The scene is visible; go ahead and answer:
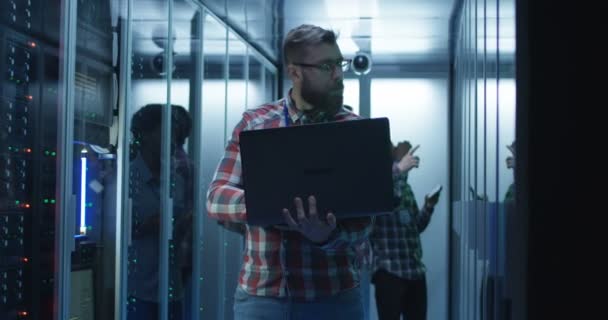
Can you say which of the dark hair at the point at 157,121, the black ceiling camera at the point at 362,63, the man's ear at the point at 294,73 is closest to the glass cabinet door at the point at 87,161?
the dark hair at the point at 157,121

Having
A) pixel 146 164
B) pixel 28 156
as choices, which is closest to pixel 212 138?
pixel 146 164

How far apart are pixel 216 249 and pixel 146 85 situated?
6.60ft

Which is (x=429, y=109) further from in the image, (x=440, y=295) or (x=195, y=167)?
(x=195, y=167)

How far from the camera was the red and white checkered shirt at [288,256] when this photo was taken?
1952 millimetres

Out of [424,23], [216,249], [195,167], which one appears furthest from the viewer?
[424,23]

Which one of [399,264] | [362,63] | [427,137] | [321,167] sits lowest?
[399,264]

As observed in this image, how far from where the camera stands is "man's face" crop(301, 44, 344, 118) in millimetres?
2092

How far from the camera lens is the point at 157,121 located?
13.5 ft

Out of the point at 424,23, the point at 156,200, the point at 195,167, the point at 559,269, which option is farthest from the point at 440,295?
the point at 559,269

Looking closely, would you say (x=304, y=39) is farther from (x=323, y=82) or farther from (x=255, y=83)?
(x=255, y=83)

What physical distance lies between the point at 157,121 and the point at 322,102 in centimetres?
218

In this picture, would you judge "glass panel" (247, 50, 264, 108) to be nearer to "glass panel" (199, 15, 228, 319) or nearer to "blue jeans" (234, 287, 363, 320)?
"glass panel" (199, 15, 228, 319)

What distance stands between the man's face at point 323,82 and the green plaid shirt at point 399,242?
2.93 meters

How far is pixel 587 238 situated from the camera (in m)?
0.75
